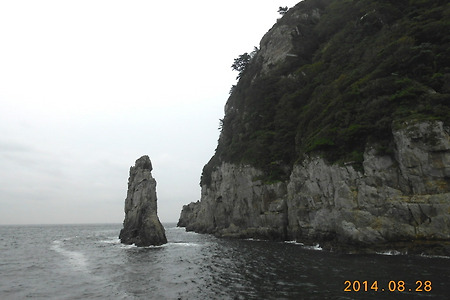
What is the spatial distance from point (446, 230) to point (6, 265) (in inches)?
1852

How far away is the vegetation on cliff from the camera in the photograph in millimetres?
35844

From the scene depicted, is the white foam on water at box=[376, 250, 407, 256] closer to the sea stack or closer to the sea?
the sea

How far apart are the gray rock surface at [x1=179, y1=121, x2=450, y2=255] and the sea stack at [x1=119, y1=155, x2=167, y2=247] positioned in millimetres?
21698

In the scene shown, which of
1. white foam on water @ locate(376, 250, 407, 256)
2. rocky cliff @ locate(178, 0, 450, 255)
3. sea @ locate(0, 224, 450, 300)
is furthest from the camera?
rocky cliff @ locate(178, 0, 450, 255)

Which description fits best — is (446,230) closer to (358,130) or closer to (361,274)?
(361,274)

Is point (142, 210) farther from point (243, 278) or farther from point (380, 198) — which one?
point (380, 198)

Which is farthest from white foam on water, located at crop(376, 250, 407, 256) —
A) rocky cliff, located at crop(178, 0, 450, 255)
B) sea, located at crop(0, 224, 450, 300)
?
rocky cliff, located at crop(178, 0, 450, 255)

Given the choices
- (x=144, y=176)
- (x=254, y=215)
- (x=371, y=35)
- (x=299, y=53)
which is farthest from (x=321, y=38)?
(x=144, y=176)

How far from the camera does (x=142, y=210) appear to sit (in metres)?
55.8

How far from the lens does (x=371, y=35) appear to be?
54.5m

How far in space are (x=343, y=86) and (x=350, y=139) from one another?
1188 cm

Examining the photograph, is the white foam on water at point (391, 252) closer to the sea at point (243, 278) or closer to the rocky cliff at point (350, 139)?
the sea at point (243, 278)

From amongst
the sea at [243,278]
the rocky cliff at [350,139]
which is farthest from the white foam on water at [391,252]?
the rocky cliff at [350,139]

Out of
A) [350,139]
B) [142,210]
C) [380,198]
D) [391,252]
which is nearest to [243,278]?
[391,252]
